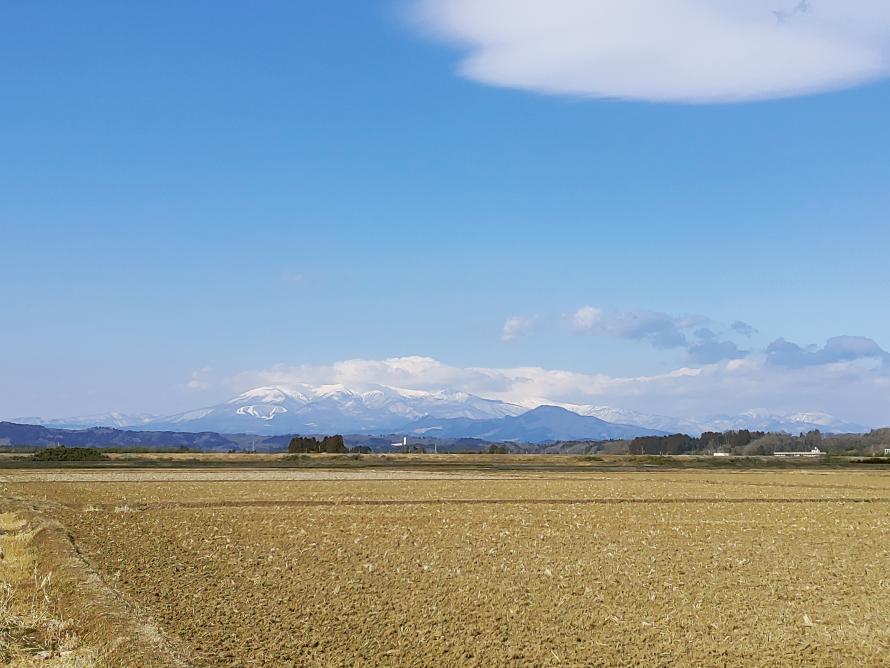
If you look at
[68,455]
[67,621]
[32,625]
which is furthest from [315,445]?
[32,625]

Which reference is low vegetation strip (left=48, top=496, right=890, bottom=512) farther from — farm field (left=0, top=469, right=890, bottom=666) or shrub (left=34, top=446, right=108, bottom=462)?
shrub (left=34, top=446, right=108, bottom=462)

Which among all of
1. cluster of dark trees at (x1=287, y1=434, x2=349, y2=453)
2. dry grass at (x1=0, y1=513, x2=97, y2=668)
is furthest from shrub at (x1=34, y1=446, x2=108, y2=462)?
dry grass at (x1=0, y1=513, x2=97, y2=668)

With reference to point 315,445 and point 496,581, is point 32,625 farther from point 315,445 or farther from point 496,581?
point 315,445

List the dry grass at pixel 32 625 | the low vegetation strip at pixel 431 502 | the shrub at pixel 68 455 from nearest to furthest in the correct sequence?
A: the dry grass at pixel 32 625 < the low vegetation strip at pixel 431 502 < the shrub at pixel 68 455

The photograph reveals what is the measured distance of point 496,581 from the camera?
16938 mm

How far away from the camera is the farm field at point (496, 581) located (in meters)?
12.3

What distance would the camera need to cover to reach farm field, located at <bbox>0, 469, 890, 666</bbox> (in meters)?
12.3

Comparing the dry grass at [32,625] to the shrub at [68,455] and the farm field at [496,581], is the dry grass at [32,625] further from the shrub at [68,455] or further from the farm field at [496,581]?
the shrub at [68,455]

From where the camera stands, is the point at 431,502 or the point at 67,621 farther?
the point at 431,502

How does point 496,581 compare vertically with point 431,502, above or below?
above

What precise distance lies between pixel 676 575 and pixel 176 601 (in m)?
9.67

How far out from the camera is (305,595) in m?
15.6

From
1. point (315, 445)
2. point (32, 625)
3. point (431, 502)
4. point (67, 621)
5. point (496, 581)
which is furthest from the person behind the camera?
point (315, 445)

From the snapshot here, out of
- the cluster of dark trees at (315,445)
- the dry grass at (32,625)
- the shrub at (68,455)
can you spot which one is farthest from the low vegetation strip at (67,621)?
the cluster of dark trees at (315,445)
